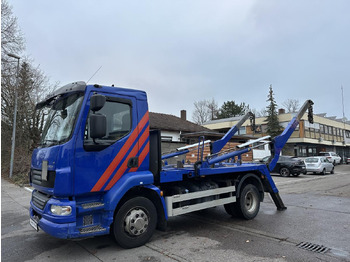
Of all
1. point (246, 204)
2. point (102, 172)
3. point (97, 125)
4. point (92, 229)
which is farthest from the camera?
point (246, 204)

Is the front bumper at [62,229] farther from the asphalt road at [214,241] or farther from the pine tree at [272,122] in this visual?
the pine tree at [272,122]

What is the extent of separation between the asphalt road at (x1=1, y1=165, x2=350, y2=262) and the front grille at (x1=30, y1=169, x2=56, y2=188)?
1.20m

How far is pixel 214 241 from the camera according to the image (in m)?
5.04

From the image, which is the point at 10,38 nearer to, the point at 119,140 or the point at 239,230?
the point at 119,140

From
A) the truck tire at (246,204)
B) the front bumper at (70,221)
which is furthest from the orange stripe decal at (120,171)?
the truck tire at (246,204)

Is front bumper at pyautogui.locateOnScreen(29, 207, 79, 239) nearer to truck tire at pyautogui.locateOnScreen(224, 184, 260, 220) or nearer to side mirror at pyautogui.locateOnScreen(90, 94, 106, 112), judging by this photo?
side mirror at pyautogui.locateOnScreen(90, 94, 106, 112)

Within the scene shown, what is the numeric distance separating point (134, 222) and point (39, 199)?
172 cm

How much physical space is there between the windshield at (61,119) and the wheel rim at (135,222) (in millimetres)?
1674

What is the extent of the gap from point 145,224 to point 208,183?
1955mm

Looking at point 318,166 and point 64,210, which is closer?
point 64,210

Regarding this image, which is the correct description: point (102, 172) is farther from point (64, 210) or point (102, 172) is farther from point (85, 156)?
point (64, 210)

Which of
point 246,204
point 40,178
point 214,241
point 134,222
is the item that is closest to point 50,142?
point 40,178

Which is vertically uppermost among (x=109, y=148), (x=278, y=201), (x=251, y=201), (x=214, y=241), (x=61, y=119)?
(x=61, y=119)

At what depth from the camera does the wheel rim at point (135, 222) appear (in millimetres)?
4543
